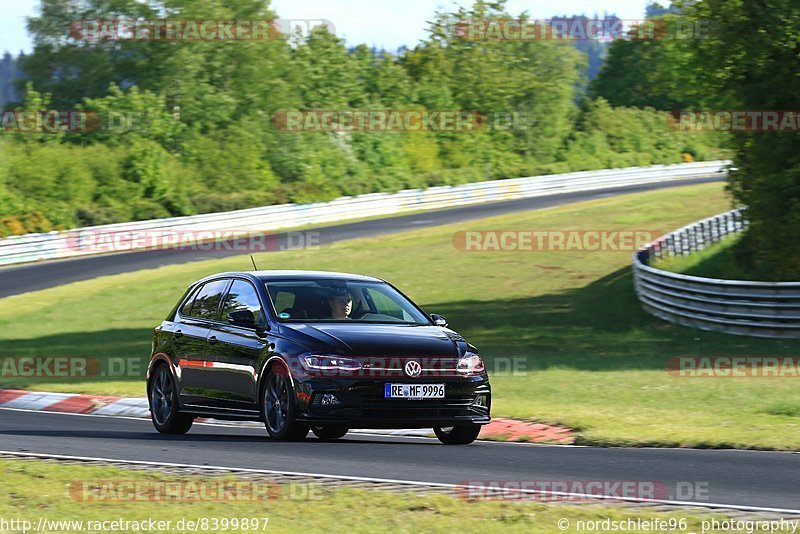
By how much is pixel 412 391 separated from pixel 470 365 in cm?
64

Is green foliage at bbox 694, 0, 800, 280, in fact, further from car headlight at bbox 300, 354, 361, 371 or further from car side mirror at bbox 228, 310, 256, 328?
car headlight at bbox 300, 354, 361, 371

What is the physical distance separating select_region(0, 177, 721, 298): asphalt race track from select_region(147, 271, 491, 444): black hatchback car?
73.0 feet

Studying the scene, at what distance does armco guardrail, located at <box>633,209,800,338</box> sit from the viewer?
23094 mm

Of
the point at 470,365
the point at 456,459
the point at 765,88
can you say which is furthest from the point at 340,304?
the point at 765,88

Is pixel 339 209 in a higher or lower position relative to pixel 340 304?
lower

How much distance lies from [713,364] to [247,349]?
36.4 ft

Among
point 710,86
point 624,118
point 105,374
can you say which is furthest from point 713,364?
point 624,118

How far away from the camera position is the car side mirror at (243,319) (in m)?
11.4

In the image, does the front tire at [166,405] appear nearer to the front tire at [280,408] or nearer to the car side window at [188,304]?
the car side window at [188,304]

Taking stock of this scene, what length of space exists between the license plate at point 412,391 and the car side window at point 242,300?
159 cm

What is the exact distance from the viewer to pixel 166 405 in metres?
12.8

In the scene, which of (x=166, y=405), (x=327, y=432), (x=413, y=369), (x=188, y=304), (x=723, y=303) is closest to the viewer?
(x=413, y=369)

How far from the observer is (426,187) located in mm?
58875

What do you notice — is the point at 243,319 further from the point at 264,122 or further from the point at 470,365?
the point at 264,122
